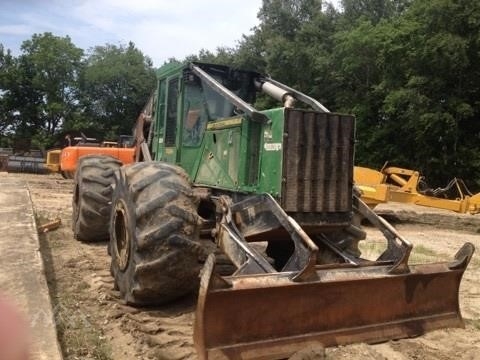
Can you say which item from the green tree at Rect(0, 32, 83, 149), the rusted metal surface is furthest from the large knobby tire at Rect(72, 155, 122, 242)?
the green tree at Rect(0, 32, 83, 149)

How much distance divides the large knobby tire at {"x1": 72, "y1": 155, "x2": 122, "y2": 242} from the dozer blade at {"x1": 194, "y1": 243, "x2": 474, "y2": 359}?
397cm

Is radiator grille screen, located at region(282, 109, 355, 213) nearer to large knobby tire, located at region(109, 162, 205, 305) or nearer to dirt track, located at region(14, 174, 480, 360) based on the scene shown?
large knobby tire, located at region(109, 162, 205, 305)

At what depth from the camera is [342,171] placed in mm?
5125

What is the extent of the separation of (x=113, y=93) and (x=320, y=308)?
49875mm

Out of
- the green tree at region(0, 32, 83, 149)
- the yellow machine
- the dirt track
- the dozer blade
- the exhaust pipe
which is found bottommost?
the dirt track

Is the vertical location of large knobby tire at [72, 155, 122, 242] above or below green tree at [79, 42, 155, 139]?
below

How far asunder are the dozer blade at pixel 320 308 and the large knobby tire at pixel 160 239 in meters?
0.83

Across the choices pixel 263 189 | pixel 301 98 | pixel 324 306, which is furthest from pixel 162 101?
pixel 324 306

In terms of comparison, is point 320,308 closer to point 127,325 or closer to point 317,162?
point 317,162

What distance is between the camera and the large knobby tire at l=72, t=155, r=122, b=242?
25.0 ft

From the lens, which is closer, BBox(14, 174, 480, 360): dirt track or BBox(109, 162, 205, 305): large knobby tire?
BBox(14, 174, 480, 360): dirt track

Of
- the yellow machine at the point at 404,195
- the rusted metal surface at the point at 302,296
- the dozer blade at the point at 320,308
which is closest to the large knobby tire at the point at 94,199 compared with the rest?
the rusted metal surface at the point at 302,296

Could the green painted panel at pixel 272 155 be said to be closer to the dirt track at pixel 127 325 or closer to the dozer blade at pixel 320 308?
the dozer blade at pixel 320 308

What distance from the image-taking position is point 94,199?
7594 mm
